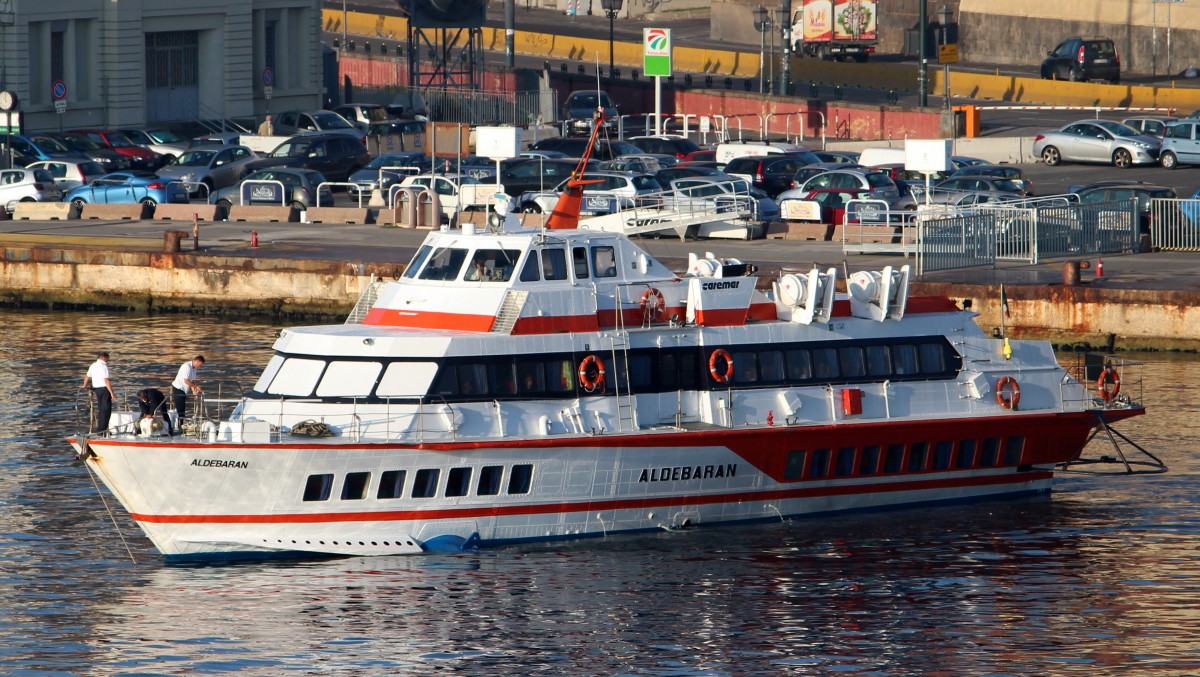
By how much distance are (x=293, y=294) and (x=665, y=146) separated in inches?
824

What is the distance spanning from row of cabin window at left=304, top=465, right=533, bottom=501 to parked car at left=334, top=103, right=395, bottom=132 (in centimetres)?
5267

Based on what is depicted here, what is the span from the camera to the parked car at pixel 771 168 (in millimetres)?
58156

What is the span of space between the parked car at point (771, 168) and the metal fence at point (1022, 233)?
1150cm

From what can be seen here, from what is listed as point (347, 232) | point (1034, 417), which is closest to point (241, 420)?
point (1034, 417)

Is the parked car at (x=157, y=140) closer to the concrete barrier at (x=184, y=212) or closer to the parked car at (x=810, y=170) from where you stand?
the concrete barrier at (x=184, y=212)

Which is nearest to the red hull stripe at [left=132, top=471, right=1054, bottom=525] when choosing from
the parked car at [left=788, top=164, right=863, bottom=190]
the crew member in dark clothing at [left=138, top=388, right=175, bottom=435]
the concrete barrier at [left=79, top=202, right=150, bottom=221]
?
the crew member in dark clothing at [left=138, top=388, right=175, bottom=435]

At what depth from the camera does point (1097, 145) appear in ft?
206

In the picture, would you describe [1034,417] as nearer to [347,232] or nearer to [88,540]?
[88,540]

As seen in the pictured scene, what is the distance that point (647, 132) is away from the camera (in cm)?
7206

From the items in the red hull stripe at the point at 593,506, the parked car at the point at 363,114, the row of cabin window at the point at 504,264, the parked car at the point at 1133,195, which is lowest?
the red hull stripe at the point at 593,506

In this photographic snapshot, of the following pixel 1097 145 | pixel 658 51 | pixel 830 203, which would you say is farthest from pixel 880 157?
pixel 658 51

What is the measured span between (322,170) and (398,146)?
680 cm

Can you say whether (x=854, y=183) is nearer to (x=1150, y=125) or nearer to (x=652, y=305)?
(x=1150, y=125)

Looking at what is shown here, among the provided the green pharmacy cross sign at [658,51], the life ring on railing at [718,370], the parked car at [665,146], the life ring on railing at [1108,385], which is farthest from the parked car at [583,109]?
the life ring on railing at [718,370]
